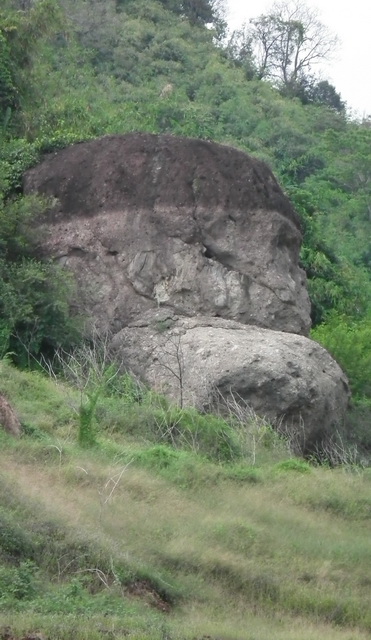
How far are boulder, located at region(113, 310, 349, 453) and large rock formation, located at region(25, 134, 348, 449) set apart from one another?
3 cm

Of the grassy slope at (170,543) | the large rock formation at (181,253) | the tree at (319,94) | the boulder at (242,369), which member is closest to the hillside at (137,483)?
the grassy slope at (170,543)

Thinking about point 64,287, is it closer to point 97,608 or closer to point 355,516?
point 355,516

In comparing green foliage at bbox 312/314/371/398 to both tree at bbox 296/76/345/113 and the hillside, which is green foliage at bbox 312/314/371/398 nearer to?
the hillside

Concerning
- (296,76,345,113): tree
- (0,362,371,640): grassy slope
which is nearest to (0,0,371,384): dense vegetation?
(296,76,345,113): tree

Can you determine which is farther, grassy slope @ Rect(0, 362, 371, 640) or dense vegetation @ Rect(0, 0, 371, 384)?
dense vegetation @ Rect(0, 0, 371, 384)

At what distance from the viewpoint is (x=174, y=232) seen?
65.5 feet

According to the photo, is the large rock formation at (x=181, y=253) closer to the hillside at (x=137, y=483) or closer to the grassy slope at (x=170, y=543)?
the hillside at (x=137, y=483)

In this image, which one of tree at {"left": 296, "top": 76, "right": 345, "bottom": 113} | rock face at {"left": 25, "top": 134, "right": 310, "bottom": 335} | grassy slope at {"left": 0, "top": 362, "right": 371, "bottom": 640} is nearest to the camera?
grassy slope at {"left": 0, "top": 362, "right": 371, "bottom": 640}

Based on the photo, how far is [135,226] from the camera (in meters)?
20.0

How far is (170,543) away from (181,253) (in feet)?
29.1

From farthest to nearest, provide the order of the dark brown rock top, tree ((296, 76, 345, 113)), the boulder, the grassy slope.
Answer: tree ((296, 76, 345, 113)) < the dark brown rock top < the boulder < the grassy slope

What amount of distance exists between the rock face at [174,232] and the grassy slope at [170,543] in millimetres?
4621

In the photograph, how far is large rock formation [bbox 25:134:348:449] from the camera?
18703mm

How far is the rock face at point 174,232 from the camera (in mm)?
19781
